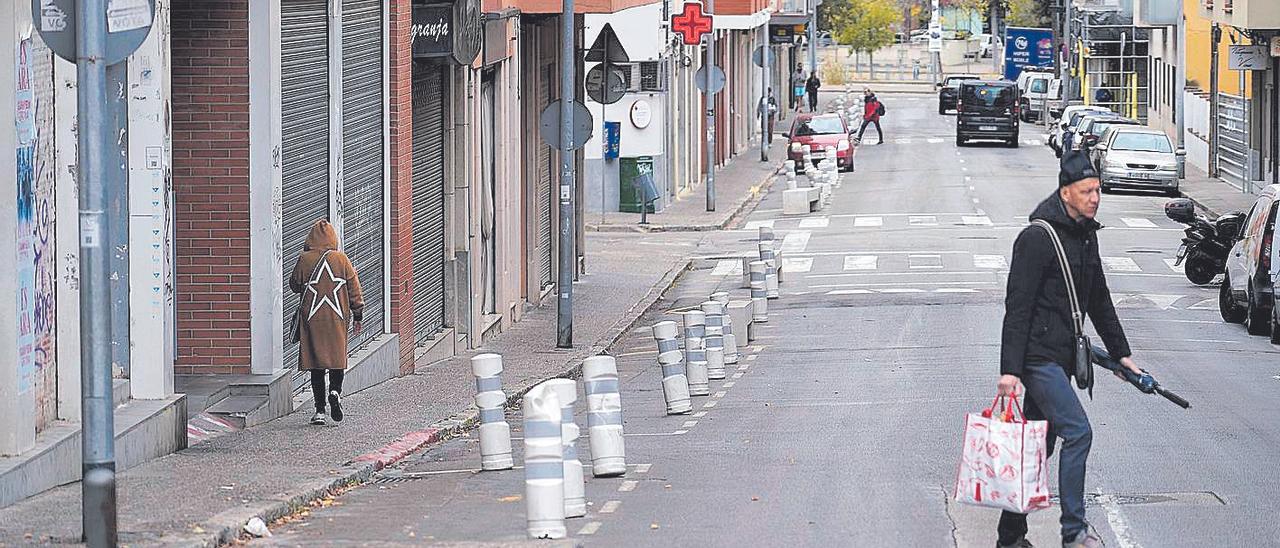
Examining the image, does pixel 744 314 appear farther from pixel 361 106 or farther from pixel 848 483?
pixel 848 483

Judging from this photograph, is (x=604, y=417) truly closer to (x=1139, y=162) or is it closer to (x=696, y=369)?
(x=696, y=369)

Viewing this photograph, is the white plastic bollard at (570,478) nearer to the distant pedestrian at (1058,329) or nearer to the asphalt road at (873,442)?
the asphalt road at (873,442)

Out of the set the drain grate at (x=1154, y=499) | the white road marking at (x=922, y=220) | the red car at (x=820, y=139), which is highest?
the red car at (x=820, y=139)

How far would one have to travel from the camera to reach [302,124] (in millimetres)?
15453

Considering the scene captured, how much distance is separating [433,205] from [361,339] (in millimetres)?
3908

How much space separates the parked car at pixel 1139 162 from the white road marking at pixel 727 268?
631 inches

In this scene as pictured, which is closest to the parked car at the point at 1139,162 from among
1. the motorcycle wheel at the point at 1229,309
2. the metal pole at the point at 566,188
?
the motorcycle wheel at the point at 1229,309

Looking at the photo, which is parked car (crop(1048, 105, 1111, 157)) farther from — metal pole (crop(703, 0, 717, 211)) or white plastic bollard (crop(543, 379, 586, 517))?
white plastic bollard (crop(543, 379, 586, 517))

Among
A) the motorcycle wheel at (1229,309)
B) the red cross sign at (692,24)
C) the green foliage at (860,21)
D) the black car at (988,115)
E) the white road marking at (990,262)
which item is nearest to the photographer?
the motorcycle wheel at (1229,309)

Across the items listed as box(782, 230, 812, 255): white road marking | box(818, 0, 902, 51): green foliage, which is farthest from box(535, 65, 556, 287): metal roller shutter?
box(818, 0, 902, 51): green foliage

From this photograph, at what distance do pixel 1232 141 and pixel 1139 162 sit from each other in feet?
15.6

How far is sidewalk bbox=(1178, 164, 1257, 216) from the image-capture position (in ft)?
134

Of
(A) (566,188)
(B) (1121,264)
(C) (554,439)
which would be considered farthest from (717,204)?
(C) (554,439)

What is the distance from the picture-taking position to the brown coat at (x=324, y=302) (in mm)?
13680
